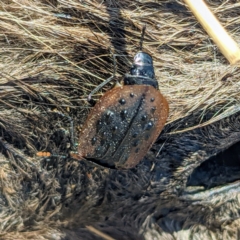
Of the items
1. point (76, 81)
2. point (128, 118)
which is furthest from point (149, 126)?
point (76, 81)

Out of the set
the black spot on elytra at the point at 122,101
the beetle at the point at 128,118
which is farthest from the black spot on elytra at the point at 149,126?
the black spot on elytra at the point at 122,101

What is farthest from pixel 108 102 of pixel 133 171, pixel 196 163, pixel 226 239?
pixel 226 239

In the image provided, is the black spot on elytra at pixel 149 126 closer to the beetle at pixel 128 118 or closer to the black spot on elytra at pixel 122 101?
the beetle at pixel 128 118

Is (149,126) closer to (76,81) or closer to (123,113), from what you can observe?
(123,113)

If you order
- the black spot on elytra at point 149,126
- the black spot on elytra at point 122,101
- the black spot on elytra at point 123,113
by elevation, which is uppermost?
the black spot on elytra at point 122,101

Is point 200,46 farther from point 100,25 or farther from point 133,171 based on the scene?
point 133,171

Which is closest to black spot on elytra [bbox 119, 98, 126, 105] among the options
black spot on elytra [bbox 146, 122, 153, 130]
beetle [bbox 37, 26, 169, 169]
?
beetle [bbox 37, 26, 169, 169]
